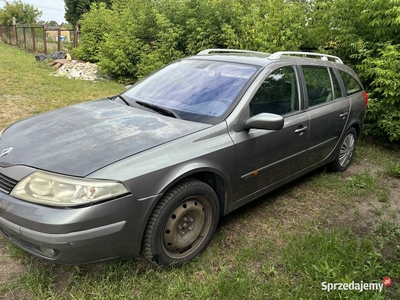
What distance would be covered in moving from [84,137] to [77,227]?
72 centimetres

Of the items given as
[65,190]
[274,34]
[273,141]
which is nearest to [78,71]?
[274,34]

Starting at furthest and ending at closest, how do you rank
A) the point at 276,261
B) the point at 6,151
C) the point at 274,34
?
the point at 274,34, the point at 276,261, the point at 6,151

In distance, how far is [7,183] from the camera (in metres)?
2.09

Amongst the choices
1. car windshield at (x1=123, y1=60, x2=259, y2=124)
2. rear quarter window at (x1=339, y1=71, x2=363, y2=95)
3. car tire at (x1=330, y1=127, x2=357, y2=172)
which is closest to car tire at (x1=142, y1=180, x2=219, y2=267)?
car windshield at (x1=123, y1=60, x2=259, y2=124)

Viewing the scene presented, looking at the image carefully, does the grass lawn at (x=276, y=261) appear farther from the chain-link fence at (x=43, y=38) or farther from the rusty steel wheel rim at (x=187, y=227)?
the chain-link fence at (x=43, y=38)

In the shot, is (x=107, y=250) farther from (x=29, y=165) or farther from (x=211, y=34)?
(x=211, y=34)

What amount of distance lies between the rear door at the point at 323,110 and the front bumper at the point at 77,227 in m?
2.15

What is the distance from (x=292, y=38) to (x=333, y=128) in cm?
366

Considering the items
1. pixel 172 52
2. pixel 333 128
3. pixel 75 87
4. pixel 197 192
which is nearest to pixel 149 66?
pixel 172 52

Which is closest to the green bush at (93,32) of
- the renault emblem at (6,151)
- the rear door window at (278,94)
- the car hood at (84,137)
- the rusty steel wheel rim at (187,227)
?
the car hood at (84,137)

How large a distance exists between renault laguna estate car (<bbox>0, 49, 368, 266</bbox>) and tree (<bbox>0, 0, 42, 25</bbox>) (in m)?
34.4

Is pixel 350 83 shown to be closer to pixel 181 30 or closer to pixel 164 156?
pixel 164 156

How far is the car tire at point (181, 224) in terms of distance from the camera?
2209mm

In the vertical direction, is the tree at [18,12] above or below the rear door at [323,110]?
below
